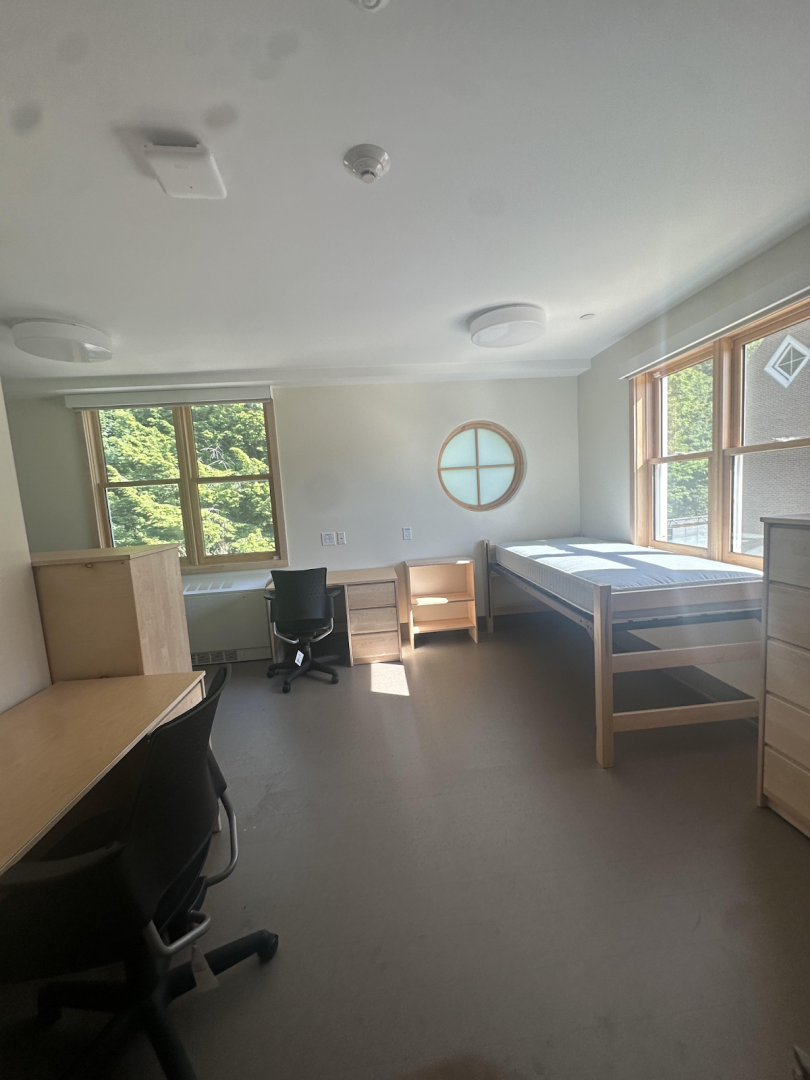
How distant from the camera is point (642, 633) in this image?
3.07 m

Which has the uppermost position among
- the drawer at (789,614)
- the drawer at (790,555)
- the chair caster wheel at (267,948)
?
the drawer at (790,555)

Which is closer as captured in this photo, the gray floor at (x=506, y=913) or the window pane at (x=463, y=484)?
the gray floor at (x=506, y=913)

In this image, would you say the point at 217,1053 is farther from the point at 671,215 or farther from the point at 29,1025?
the point at 671,215

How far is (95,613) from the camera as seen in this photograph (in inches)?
63.9

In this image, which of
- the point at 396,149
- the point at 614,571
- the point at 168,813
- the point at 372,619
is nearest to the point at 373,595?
the point at 372,619

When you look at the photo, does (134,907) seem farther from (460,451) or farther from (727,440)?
(460,451)

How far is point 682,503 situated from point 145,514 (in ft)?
14.8

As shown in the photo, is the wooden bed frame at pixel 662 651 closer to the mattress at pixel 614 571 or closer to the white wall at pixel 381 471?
the mattress at pixel 614 571

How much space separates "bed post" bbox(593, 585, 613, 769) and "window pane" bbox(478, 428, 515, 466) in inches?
94.4

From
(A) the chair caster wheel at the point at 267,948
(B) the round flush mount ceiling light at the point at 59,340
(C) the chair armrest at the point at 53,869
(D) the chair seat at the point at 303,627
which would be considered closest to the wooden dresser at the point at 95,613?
(C) the chair armrest at the point at 53,869

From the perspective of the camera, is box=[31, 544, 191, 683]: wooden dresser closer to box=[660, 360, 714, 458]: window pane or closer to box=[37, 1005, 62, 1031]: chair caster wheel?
box=[37, 1005, 62, 1031]: chair caster wheel

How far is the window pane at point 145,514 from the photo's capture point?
3.87 m

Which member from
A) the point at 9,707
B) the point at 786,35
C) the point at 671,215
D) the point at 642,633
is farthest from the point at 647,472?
the point at 9,707

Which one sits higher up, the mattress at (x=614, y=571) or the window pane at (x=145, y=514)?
the window pane at (x=145, y=514)
